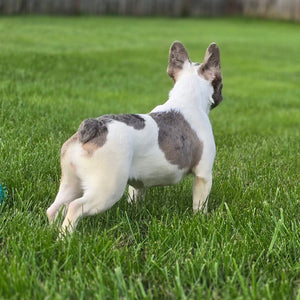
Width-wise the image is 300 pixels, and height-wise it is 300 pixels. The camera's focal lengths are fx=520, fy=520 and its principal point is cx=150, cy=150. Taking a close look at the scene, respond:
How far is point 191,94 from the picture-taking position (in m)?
3.33

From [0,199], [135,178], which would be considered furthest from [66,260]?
[0,199]

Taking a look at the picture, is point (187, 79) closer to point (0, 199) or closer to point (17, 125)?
point (0, 199)

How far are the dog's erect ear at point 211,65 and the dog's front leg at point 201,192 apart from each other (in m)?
0.72

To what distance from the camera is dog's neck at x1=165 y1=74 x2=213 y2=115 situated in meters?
3.28

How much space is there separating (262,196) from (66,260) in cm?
163

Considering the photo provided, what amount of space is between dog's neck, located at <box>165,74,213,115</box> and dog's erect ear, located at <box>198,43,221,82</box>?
50 mm

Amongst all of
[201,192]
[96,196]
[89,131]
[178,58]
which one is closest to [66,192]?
[96,196]

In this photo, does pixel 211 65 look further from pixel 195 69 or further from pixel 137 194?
pixel 137 194

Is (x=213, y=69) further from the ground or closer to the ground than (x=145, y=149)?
further from the ground

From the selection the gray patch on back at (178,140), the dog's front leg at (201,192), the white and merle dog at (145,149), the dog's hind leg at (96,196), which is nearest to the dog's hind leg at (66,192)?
the white and merle dog at (145,149)

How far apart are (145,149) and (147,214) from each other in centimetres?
52

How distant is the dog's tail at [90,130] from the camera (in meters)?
2.60

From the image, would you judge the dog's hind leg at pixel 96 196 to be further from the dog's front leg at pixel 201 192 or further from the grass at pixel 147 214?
the dog's front leg at pixel 201 192

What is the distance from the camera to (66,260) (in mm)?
2342
